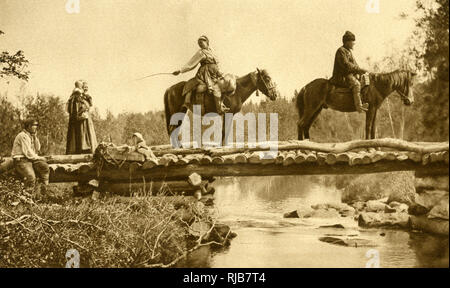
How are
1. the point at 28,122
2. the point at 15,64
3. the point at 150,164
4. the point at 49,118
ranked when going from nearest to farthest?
1. the point at 150,164
2. the point at 28,122
3. the point at 49,118
4. the point at 15,64

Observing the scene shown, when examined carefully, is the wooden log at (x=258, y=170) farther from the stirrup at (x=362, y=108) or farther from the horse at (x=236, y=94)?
the stirrup at (x=362, y=108)

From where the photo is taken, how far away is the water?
247 inches

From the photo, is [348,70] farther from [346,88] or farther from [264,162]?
[264,162]

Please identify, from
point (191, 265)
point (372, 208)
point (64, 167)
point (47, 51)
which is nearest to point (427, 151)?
point (372, 208)

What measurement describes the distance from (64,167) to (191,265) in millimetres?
1878

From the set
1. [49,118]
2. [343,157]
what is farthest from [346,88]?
[49,118]

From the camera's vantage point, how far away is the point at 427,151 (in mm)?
6289

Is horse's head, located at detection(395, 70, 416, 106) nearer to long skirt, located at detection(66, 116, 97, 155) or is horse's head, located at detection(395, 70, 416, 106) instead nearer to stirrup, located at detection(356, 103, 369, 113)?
stirrup, located at detection(356, 103, 369, 113)

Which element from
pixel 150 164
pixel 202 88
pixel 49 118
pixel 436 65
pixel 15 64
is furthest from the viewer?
pixel 15 64

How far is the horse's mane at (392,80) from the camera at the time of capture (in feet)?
21.8

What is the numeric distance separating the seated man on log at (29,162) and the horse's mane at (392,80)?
158 inches

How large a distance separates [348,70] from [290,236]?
2.00m

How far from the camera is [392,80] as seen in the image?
6.68m

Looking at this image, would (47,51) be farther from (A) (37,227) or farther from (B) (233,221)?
(B) (233,221)
